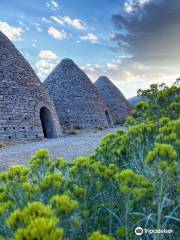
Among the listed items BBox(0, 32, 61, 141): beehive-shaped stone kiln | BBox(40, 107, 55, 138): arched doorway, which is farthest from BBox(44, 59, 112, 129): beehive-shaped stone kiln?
BBox(0, 32, 61, 141): beehive-shaped stone kiln

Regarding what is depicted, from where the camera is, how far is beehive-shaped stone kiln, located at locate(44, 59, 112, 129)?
21.0 meters

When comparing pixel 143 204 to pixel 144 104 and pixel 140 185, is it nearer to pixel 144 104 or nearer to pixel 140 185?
pixel 140 185

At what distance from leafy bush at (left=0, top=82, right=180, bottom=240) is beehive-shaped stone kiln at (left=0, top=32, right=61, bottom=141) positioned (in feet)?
38.8

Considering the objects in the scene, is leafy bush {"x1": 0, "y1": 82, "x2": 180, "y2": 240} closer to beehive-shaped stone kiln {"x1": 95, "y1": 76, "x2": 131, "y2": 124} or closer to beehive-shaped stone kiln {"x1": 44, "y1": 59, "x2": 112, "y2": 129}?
beehive-shaped stone kiln {"x1": 44, "y1": 59, "x2": 112, "y2": 129}

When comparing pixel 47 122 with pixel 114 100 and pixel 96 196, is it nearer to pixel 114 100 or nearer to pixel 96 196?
pixel 114 100

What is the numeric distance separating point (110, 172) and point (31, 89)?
14171mm

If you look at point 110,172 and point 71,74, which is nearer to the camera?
point 110,172

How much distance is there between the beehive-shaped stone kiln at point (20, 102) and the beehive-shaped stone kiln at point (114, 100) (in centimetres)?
1242

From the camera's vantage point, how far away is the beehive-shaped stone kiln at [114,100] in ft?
94.4

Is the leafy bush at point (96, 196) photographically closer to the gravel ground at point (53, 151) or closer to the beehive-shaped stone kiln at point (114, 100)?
the gravel ground at point (53, 151)

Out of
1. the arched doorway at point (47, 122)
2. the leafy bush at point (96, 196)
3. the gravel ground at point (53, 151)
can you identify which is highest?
the arched doorway at point (47, 122)

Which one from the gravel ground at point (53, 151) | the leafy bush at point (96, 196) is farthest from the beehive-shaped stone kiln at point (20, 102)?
the leafy bush at point (96, 196)

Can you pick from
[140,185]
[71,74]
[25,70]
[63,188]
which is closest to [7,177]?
[63,188]

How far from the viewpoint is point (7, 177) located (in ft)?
5.57
